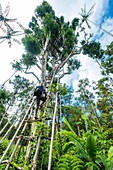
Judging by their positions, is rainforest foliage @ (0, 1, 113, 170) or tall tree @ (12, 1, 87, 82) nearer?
rainforest foliage @ (0, 1, 113, 170)

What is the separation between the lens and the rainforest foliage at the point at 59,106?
296 centimetres

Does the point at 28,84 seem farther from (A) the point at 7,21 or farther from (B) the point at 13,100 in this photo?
(A) the point at 7,21

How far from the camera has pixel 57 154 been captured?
3.55 meters

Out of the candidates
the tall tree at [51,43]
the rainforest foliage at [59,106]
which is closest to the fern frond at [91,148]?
the rainforest foliage at [59,106]

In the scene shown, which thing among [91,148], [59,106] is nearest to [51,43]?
[59,106]

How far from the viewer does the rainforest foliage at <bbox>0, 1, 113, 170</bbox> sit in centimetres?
296

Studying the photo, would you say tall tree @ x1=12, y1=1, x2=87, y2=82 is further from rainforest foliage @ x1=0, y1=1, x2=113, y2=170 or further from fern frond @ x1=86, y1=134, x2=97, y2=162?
fern frond @ x1=86, y1=134, x2=97, y2=162

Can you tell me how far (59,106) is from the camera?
236 inches

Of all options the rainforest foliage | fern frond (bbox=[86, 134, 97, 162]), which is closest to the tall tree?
the rainforest foliage

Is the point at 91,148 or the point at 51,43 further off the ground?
the point at 51,43

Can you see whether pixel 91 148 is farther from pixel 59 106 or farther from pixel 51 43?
pixel 51 43

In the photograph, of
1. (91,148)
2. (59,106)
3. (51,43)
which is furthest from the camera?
(51,43)

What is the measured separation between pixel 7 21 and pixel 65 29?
7.21 metres

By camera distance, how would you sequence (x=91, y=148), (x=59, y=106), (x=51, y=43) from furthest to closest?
(x=51, y=43) → (x=59, y=106) → (x=91, y=148)
